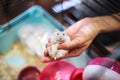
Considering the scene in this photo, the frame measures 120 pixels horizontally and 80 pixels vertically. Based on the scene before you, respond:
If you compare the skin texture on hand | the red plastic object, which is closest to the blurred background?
the skin texture on hand

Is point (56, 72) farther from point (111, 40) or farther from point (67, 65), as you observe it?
point (111, 40)

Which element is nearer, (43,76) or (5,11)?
(43,76)

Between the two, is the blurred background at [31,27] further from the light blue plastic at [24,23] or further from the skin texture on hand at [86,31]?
the skin texture on hand at [86,31]

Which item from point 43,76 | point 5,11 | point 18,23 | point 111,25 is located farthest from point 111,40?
point 5,11

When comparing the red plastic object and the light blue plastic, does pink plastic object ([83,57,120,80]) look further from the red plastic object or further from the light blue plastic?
the light blue plastic

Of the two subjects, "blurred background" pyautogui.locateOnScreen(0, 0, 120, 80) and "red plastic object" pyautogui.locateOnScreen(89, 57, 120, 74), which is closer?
"red plastic object" pyautogui.locateOnScreen(89, 57, 120, 74)

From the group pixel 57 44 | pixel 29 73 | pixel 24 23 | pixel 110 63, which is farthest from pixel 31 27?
pixel 110 63

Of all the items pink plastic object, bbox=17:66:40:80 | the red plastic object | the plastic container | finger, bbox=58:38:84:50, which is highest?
finger, bbox=58:38:84:50
